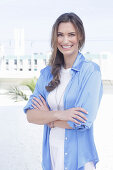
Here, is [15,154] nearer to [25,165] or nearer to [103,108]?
[25,165]

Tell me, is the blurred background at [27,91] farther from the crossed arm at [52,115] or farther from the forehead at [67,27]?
the crossed arm at [52,115]

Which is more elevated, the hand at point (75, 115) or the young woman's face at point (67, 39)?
the young woman's face at point (67, 39)

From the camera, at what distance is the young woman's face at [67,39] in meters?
1.39

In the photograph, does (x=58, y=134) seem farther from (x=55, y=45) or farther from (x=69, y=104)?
(x=55, y=45)

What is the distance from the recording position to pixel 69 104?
1.36 meters

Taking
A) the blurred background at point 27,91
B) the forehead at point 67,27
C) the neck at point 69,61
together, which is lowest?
the blurred background at point 27,91

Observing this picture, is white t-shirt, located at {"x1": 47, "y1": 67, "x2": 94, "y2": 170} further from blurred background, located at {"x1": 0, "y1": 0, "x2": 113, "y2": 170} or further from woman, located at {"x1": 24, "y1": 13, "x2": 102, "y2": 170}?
blurred background, located at {"x1": 0, "y1": 0, "x2": 113, "y2": 170}

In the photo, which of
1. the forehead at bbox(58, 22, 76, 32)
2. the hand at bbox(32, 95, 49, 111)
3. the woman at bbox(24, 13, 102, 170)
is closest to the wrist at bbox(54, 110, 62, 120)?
the woman at bbox(24, 13, 102, 170)

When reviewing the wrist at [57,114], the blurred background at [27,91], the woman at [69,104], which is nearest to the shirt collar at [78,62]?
the woman at [69,104]

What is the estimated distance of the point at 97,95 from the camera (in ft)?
4.33

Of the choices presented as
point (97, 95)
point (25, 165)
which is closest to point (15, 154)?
point (25, 165)

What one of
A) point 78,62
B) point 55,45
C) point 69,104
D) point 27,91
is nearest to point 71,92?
point 69,104

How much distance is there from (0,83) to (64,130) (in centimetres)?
704

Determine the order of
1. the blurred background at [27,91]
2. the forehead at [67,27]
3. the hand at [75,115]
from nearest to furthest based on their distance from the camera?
the hand at [75,115] → the forehead at [67,27] → the blurred background at [27,91]
